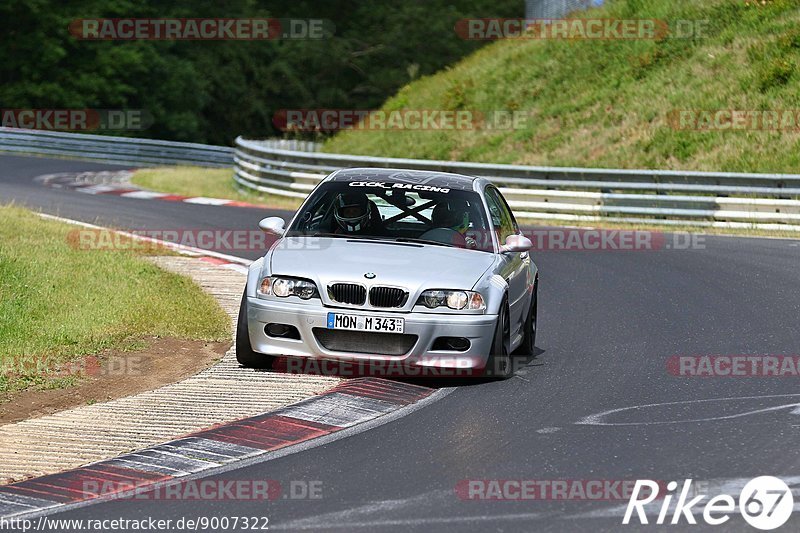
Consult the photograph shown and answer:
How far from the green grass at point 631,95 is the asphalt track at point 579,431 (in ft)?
45.7

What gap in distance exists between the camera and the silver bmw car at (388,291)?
31.0 ft

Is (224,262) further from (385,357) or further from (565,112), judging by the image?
(565,112)

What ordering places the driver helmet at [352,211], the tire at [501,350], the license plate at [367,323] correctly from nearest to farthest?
the license plate at [367,323]
the tire at [501,350]
the driver helmet at [352,211]

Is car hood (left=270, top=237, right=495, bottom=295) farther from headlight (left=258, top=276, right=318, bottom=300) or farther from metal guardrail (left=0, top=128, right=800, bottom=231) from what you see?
metal guardrail (left=0, top=128, right=800, bottom=231)

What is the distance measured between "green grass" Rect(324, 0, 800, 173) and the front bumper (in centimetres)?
1802

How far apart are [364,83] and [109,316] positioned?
59.0 meters

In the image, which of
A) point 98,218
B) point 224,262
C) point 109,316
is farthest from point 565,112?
point 109,316

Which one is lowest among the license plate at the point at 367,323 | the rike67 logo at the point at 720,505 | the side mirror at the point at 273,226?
the rike67 logo at the point at 720,505

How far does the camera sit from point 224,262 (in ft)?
55.8

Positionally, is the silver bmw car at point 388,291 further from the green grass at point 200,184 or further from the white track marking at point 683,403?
the green grass at point 200,184

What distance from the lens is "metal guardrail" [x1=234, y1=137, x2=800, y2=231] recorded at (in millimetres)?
22578

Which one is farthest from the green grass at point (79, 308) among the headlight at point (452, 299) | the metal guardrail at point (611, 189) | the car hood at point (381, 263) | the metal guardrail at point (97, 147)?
the metal guardrail at point (97, 147)

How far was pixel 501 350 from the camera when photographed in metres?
9.93

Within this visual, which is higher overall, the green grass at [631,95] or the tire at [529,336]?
the green grass at [631,95]
